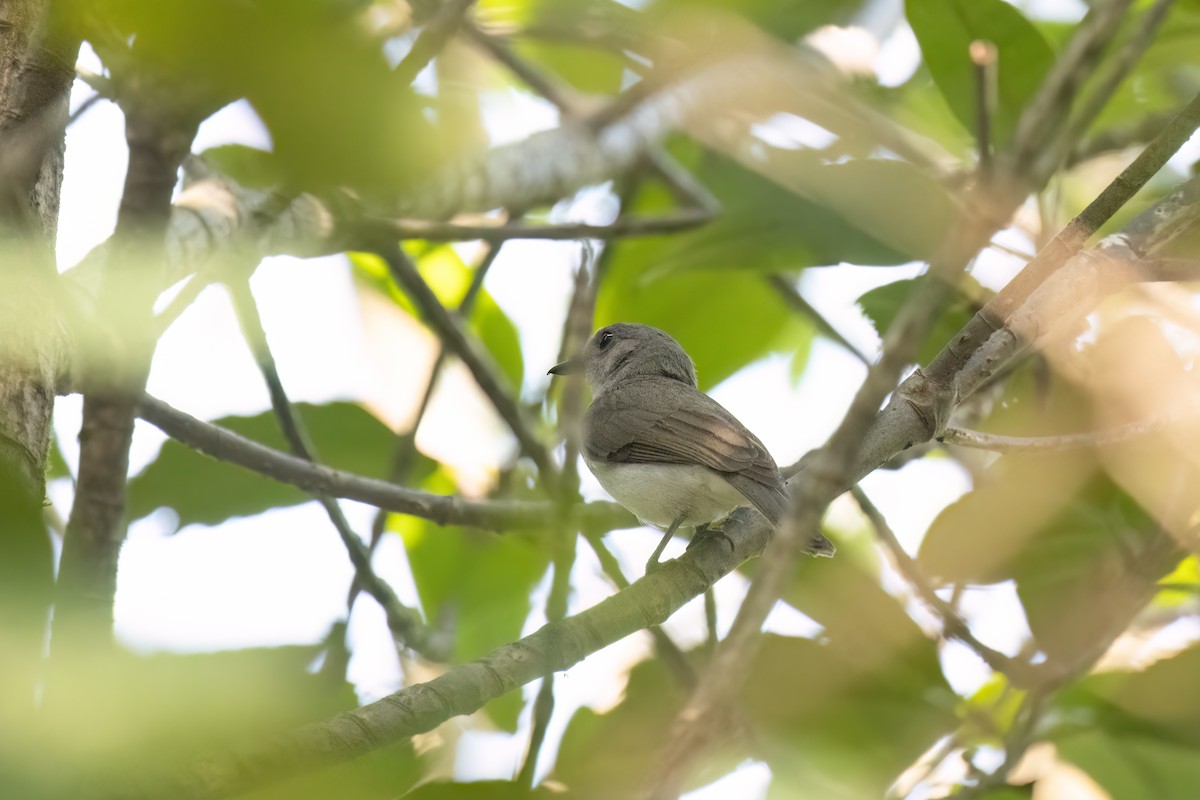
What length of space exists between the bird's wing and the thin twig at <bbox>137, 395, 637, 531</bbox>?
65 centimetres

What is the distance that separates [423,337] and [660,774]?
4.23 m

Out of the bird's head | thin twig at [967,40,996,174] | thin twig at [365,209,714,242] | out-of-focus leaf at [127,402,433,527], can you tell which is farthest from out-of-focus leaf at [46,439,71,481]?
thin twig at [967,40,996,174]

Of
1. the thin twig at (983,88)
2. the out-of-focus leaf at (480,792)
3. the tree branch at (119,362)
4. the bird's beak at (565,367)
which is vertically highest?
the bird's beak at (565,367)

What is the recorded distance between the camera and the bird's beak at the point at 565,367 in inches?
163

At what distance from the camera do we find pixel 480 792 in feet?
4.90

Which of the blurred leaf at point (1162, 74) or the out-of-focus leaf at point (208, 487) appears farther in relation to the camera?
the blurred leaf at point (1162, 74)

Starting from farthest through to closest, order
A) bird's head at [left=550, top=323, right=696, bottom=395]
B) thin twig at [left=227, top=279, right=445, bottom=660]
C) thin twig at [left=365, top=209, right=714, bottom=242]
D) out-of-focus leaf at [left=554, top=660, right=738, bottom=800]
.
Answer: bird's head at [left=550, top=323, right=696, bottom=395], thin twig at [left=365, top=209, right=714, bottom=242], thin twig at [left=227, top=279, right=445, bottom=660], out-of-focus leaf at [left=554, top=660, right=738, bottom=800]

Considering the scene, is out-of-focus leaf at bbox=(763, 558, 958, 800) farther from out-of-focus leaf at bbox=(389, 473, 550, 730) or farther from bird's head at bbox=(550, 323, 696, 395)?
bird's head at bbox=(550, 323, 696, 395)

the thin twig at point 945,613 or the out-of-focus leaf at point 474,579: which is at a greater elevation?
the out-of-focus leaf at point 474,579

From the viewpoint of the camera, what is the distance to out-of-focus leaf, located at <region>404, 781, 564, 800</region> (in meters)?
1.46

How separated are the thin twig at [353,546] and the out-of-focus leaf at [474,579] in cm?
14

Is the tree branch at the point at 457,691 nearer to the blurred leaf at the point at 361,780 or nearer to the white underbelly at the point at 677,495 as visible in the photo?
the blurred leaf at the point at 361,780

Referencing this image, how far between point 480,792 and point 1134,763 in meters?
2.20

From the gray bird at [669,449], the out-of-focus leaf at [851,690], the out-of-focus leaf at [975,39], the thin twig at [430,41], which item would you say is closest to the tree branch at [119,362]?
the thin twig at [430,41]
